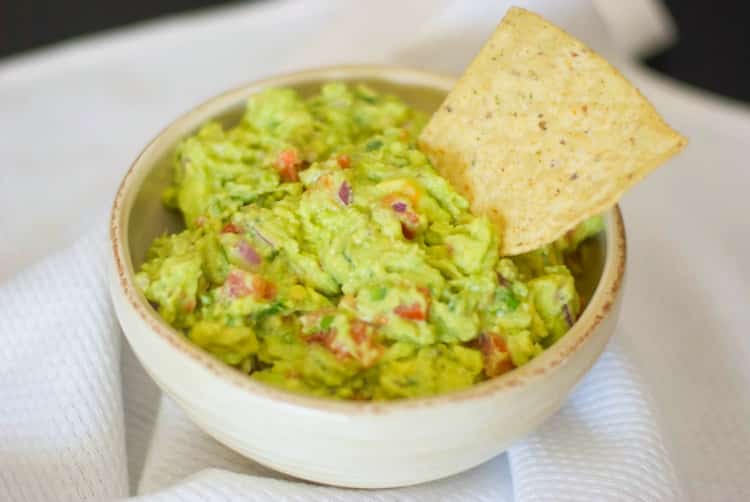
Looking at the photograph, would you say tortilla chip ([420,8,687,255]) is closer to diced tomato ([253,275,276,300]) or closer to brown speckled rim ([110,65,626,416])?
brown speckled rim ([110,65,626,416])

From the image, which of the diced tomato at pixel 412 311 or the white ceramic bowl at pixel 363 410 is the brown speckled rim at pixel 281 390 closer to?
the white ceramic bowl at pixel 363 410

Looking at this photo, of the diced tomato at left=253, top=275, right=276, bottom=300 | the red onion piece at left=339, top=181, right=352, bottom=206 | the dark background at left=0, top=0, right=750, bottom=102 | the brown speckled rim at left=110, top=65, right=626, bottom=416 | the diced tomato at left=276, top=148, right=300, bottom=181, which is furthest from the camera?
the dark background at left=0, top=0, right=750, bottom=102

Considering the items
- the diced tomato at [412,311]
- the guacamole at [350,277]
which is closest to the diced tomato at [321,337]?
the guacamole at [350,277]

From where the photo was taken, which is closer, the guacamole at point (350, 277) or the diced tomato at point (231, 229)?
the guacamole at point (350, 277)

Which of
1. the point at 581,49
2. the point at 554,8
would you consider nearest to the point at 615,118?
the point at 581,49

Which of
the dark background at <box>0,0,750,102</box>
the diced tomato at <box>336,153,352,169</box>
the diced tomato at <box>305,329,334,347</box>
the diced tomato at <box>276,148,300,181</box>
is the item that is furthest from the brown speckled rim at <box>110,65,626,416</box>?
the dark background at <box>0,0,750,102</box>

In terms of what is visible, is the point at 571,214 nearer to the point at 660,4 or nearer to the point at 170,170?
the point at 170,170
